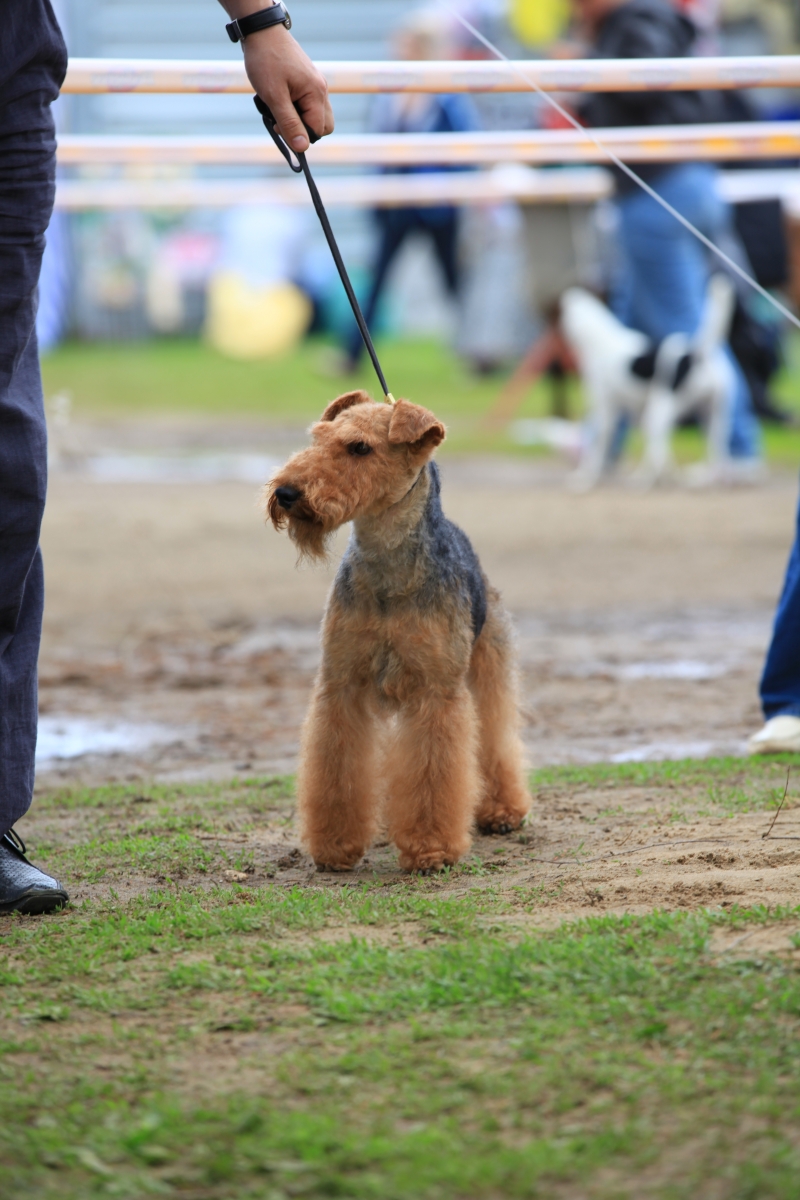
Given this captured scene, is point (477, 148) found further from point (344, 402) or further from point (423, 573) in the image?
point (423, 573)

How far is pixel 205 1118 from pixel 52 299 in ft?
56.9

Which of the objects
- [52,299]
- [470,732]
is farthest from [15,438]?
[52,299]

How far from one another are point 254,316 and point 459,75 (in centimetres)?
2052

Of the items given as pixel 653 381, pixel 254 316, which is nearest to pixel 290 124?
pixel 653 381

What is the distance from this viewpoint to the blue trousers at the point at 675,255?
10281 millimetres

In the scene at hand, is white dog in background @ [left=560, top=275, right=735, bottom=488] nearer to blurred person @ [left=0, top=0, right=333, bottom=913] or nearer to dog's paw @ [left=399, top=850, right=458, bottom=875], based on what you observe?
dog's paw @ [left=399, top=850, right=458, bottom=875]

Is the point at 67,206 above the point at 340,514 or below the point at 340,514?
above

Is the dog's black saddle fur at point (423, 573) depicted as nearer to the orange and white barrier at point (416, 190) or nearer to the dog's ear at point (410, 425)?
the dog's ear at point (410, 425)

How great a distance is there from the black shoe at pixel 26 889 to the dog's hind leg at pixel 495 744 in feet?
4.18

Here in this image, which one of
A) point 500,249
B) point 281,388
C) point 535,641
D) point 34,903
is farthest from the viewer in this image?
point 500,249

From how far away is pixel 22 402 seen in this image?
330cm

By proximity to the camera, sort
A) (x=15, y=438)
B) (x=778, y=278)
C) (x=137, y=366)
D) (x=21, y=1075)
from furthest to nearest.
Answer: (x=137, y=366), (x=778, y=278), (x=15, y=438), (x=21, y=1075)

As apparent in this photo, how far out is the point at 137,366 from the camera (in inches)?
830

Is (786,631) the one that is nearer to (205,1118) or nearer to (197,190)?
(205,1118)
